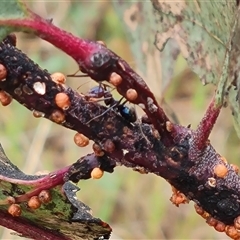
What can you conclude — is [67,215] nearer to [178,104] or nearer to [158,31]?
[158,31]

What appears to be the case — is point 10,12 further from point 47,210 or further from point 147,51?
point 147,51

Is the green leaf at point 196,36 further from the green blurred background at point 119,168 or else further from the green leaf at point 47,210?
the green blurred background at point 119,168

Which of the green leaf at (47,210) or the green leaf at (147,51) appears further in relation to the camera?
the green leaf at (147,51)

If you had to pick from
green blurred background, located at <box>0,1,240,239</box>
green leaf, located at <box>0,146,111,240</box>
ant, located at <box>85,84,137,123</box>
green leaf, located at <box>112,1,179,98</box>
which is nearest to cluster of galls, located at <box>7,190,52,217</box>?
green leaf, located at <box>0,146,111,240</box>

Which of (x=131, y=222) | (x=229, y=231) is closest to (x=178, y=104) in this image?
(x=131, y=222)

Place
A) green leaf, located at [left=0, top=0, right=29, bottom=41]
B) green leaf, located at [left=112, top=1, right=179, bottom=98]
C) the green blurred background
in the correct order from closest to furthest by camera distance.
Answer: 1. green leaf, located at [left=0, top=0, right=29, bottom=41]
2. green leaf, located at [left=112, top=1, right=179, bottom=98]
3. the green blurred background

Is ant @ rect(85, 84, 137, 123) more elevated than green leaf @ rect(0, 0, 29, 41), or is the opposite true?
ant @ rect(85, 84, 137, 123)

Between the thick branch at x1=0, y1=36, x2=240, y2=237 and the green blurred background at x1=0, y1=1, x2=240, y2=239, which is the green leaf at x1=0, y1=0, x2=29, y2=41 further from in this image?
the green blurred background at x1=0, y1=1, x2=240, y2=239

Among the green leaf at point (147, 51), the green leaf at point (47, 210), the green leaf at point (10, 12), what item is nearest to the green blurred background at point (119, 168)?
the green leaf at point (147, 51)
